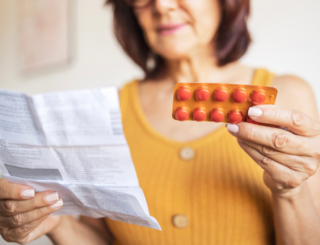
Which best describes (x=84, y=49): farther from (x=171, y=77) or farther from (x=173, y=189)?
(x=173, y=189)

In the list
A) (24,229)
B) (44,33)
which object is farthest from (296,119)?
(44,33)

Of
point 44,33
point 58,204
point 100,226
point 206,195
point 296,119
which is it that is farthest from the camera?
point 44,33

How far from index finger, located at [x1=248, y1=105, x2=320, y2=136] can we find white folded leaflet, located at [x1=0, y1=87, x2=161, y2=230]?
0.19 meters

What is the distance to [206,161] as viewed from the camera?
0.61 metres

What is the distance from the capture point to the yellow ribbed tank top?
1.85 ft

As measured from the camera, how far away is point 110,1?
0.82 metres

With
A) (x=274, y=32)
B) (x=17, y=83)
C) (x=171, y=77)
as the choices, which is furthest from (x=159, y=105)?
(x=17, y=83)

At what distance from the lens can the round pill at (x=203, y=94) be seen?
0.39 meters

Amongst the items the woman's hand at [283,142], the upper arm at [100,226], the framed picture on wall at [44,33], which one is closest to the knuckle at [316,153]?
the woman's hand at [283,142]

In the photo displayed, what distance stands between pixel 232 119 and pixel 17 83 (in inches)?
77.6

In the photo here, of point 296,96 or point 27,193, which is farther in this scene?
point 296,96

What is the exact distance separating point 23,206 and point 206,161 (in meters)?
0.39

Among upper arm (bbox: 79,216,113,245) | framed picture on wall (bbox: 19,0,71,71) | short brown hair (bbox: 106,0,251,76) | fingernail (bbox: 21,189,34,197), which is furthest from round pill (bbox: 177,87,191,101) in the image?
framed picture on wall (bbox: 19,0,71,71)

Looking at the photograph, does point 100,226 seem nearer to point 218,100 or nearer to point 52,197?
point 52,197
